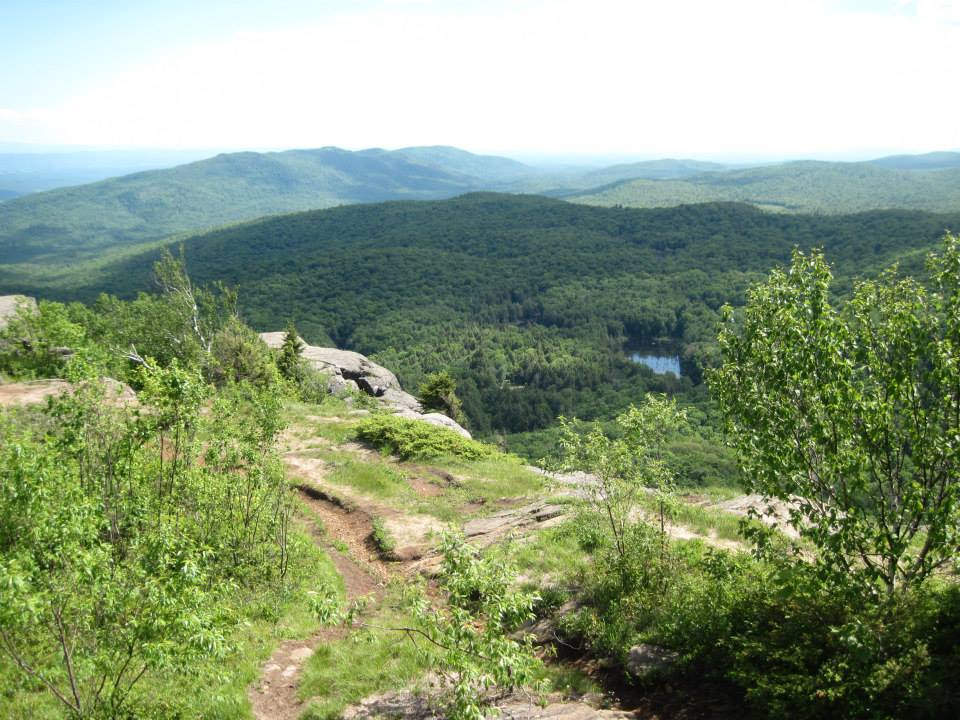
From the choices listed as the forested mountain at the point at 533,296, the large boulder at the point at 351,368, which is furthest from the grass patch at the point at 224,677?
the forested mountain at the point at 533,296

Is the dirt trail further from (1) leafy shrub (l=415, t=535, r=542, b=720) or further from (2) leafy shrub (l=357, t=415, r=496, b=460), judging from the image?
(2) leafy shrub (l=357, t=415, r=496, b=460)

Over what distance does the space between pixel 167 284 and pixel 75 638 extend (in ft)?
118

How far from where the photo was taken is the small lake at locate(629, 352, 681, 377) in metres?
140

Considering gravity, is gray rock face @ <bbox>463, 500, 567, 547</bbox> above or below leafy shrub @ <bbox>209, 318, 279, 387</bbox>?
below

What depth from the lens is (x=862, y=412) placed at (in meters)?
6.80

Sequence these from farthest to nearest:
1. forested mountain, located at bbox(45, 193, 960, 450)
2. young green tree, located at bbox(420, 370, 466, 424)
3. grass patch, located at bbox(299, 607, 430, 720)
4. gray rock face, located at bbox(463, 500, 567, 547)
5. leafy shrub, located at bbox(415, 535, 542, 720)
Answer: forested mountain, located at bbox(45, 193, 960, 450), young green tree, located at bbox(420, 370, 466, 424), gray rock face, located at bbox(463, 500, 567, 547), grass patch, located at bbox(299, 607, 430, 720), leafy shrub, located at bbox(415, 535, 542, 720)

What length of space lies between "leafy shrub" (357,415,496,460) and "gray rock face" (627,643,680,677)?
13.9m

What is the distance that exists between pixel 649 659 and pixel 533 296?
167 m

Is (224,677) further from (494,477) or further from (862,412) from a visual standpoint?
(494,477)

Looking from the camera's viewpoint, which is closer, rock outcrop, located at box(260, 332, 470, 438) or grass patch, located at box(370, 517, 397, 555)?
grass patch, located at box(370, 517, 397, 555)

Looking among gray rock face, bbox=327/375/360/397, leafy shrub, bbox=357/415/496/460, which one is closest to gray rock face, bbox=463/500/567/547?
leafy shrub, bbox=357/415/496/460

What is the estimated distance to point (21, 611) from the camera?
17.6 feet

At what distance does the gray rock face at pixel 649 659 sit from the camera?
825 cm

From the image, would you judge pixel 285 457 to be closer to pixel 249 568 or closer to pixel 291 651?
pixel 249 568
